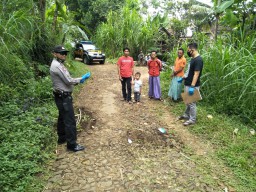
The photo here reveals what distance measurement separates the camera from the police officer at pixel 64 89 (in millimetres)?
3707

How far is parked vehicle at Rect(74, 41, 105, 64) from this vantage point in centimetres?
1546

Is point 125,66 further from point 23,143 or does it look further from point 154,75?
point 23,143

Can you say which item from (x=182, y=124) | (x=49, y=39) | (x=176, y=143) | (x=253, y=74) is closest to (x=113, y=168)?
(x=176, y=143)

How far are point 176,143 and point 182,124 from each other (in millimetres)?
950

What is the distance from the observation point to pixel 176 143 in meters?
4.44

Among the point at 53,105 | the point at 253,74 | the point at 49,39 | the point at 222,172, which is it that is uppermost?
the point at 49,39

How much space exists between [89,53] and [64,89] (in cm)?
1206

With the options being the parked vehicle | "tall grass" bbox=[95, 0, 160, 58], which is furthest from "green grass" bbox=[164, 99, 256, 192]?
"tall grass" bbox=[95, 0, 160, 58]

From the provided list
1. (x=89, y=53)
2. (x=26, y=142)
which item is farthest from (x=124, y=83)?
(x=89, y=53)

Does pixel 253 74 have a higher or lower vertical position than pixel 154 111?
higher

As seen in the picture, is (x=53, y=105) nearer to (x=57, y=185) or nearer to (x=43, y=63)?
(x=43, y=63)

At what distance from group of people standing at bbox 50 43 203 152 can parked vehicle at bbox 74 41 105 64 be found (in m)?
8.91

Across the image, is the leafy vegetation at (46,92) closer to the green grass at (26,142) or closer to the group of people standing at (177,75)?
the green grass at (26,142)

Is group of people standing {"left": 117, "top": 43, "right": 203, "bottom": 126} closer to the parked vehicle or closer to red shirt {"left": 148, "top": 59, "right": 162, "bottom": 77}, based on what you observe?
red shirt {"left": 148, "top": 59, "right": 162, "bottom": 77}
